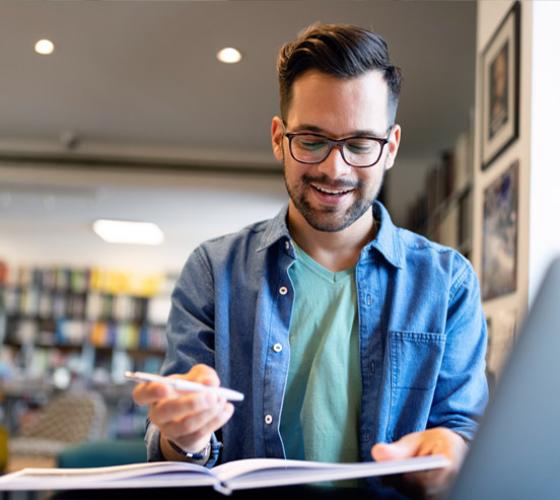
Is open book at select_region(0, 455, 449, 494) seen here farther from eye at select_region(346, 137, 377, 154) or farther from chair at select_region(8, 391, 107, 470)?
chair at select_region(8, 391, 107, 470)

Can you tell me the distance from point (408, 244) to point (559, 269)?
837mm

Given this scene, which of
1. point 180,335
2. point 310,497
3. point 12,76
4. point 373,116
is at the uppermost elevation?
point 12,76

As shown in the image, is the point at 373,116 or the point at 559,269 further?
the point at 373,116

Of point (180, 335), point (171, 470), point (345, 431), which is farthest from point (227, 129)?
point (171, 470)

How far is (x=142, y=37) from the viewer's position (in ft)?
5.65

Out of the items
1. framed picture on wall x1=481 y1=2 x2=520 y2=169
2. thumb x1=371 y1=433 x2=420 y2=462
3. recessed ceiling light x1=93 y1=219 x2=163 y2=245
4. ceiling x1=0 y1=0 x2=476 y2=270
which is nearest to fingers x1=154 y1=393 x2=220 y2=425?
thumb x1=371 y1=433 x2=420 y2=462

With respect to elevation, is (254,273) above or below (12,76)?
below

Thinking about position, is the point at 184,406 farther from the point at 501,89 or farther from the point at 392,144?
the point at 501,89

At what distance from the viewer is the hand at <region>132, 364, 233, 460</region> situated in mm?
706

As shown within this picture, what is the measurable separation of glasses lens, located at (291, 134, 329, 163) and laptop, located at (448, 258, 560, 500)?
0.71 m

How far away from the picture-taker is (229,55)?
1.73 m

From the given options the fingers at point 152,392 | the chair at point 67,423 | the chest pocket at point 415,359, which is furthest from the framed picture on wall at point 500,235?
the chair at point 67,423

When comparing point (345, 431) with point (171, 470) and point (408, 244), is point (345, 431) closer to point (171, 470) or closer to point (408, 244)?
point (408, 244)

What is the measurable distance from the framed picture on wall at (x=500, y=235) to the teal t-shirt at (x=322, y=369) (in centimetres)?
65
